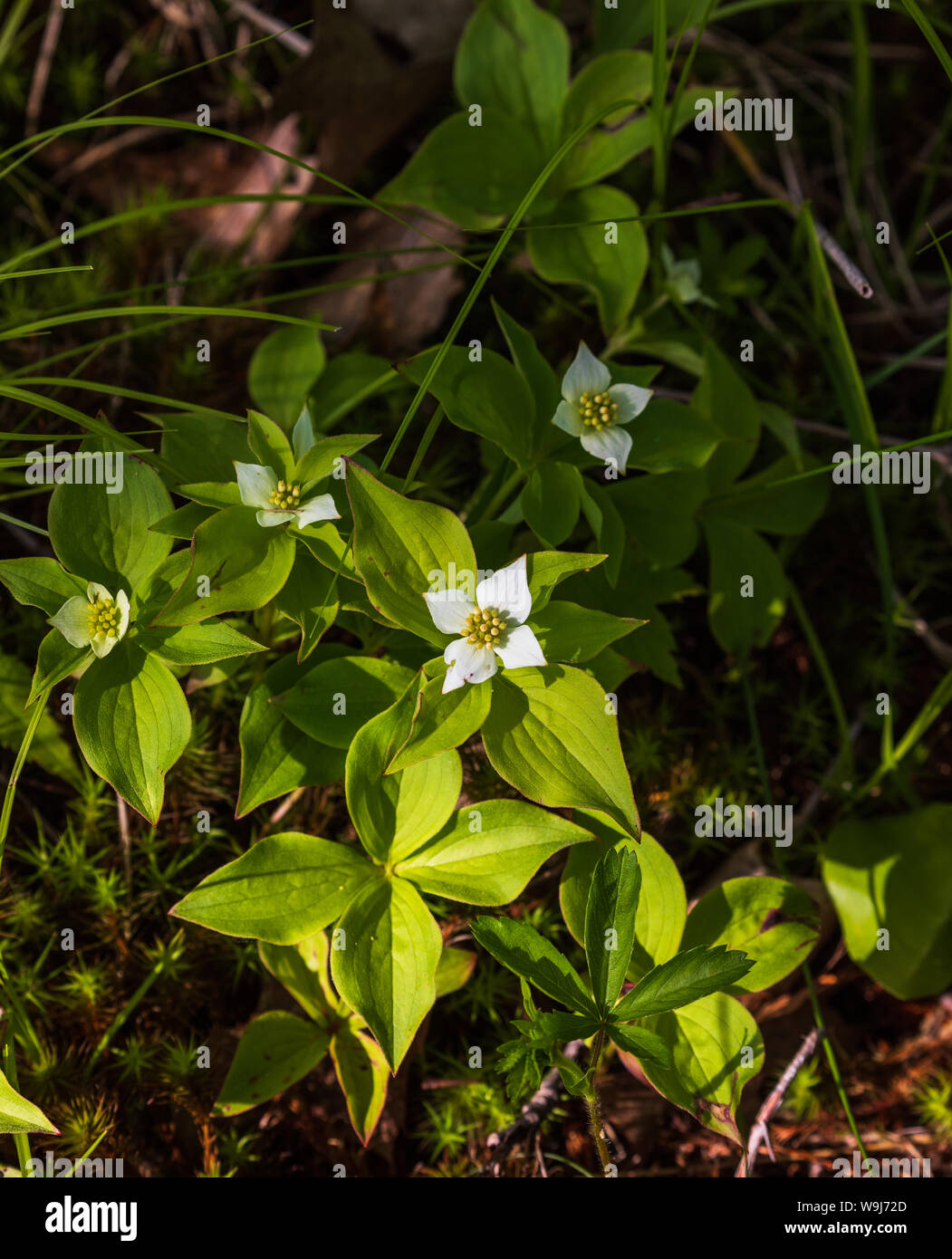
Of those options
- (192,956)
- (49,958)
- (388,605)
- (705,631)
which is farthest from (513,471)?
(49,958)

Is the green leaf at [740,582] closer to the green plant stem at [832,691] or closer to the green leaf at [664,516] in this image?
the green plant stem at [832,691]

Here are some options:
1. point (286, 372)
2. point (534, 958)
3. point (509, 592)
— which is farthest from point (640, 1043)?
point (286, 372)

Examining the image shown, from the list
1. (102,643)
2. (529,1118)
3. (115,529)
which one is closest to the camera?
(102,643)

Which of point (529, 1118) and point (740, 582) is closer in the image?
point (529, 1118)

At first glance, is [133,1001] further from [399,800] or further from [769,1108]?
[769,1108]

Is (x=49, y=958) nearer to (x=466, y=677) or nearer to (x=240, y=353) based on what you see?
(x=466, y=677)

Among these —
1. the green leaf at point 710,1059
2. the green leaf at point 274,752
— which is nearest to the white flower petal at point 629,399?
the green leaf at point 274,752
